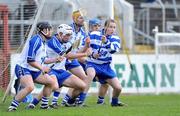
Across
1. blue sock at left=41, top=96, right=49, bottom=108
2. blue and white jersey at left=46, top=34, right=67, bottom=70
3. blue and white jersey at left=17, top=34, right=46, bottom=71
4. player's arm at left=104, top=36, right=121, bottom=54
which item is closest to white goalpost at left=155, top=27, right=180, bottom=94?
player's arm at left=104, top=36, right=121, bottom=54

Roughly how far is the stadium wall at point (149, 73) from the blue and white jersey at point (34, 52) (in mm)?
8705

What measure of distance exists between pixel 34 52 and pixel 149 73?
10014 mm

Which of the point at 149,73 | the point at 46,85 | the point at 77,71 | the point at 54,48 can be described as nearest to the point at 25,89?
the point at 46,85

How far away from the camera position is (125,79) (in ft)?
73.6

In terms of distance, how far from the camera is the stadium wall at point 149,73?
2244 cm

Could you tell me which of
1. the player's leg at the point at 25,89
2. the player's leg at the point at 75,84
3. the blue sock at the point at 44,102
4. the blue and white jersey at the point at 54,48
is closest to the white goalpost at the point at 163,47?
the player's leg at the point at 75,84

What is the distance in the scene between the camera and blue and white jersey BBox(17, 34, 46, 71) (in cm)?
1342

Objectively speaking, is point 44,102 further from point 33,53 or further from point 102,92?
point 102,92

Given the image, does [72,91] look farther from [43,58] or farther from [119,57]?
[119,57]

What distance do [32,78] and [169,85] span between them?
10198 millimetres

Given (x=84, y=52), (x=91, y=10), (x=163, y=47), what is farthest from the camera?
(x=163, y=47)

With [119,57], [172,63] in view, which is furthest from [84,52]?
[172,63]

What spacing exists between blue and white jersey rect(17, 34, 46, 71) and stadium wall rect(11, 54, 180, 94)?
8.71m

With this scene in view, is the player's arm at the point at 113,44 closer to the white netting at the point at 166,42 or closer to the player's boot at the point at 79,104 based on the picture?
the player's boot at the point at 79,104
